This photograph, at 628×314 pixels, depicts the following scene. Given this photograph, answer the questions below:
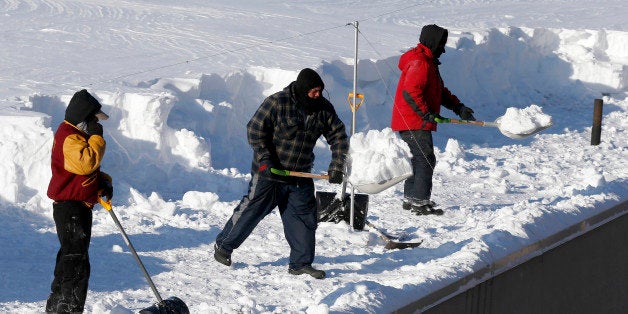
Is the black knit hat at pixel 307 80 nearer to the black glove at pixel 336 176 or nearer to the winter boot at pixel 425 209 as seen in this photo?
the black glove at pixel 336 176

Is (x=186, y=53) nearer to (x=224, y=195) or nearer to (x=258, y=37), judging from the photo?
(x=258, y=37)

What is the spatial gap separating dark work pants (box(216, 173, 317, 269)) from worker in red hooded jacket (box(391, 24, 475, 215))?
6.69 ft

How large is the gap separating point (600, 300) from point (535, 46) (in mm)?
8911

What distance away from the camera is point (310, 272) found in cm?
772

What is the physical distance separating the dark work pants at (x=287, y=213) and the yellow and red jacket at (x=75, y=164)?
150 centimetres

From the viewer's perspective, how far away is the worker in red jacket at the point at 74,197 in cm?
646

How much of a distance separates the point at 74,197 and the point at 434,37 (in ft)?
13.4

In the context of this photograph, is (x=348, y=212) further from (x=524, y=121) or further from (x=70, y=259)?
(x=70, y=259)

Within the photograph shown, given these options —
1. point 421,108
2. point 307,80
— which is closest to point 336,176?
point 307,80

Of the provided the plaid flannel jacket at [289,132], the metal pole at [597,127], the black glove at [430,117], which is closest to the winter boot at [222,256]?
the plaid flannel jacket at [289,132]

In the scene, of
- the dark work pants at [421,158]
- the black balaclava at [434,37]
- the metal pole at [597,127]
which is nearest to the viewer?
the black balaclava at [434,37]

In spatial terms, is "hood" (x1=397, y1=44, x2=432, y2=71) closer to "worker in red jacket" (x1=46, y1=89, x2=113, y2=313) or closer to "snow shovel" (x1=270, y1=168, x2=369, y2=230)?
"snow shovel" (x1=270, y1=168, x2=369, y2=230)

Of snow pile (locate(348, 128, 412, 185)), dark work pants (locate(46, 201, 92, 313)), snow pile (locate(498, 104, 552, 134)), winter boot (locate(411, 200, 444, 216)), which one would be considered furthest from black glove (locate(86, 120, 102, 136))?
snow pile (locate(498, 104, 552, 134))

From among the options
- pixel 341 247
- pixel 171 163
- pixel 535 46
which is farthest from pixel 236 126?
pixel 535 46
